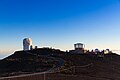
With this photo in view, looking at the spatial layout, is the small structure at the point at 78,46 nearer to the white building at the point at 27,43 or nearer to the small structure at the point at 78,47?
the small structure at the point at 78,47

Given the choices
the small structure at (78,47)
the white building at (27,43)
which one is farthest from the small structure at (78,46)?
the white building at (27,43)

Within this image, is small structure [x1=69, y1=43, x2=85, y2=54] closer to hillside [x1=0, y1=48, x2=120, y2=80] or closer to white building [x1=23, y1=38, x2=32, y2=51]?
hillside [x1=0, y1=48, x2=120, y2=80]

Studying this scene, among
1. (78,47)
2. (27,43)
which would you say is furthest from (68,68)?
(27,43)

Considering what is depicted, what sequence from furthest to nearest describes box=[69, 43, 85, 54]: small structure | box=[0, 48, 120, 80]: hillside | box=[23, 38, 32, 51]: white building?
box=[23, 38, 32, 51]: white building → box=[69, 43, 85, 54]: small structure → box=[0, 48, 120, 80]: hillside

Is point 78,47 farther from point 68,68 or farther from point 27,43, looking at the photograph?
point 68,68

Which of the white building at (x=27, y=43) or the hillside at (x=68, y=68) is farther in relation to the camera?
the white building at (x=27, y=43)

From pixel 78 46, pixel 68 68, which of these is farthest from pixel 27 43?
pixel 68 68

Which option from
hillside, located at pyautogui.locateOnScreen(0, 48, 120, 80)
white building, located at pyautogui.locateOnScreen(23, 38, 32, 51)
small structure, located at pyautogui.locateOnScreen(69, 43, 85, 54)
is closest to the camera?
hillside, located at pyautogui.locateOnScreen(0, 48, 120, 80)

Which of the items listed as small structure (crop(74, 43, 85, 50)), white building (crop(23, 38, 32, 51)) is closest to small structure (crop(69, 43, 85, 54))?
small structure (crop(74, 43, 85, 50))

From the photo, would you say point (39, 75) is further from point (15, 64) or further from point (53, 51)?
point (53, 51)

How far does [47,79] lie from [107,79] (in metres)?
9.40

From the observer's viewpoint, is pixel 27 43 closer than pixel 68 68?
No

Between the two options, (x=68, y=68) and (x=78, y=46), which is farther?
(x=78, y=46)

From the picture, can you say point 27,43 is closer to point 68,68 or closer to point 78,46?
point 78,46
